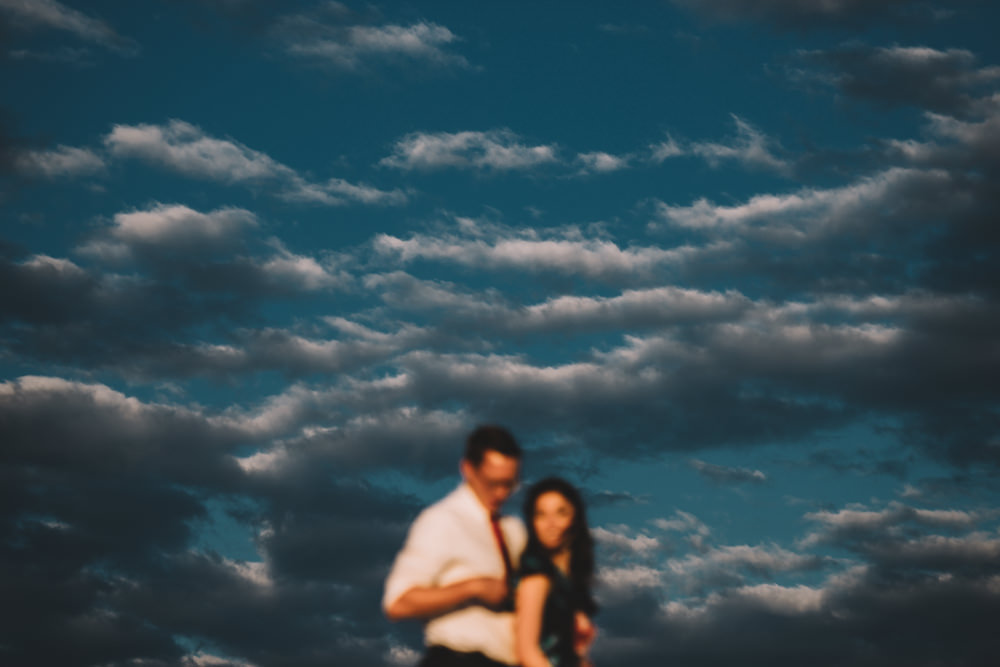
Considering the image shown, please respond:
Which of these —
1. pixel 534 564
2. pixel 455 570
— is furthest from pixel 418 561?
pixel 534 564

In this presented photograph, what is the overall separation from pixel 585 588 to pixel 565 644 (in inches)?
20.3

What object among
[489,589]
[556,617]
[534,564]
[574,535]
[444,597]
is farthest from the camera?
[574,535]

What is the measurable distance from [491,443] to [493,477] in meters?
0.30

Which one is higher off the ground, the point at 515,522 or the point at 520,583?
the point at 515,522

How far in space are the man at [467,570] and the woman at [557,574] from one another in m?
0.27

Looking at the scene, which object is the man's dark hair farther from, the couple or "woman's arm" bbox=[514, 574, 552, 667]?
"woman's arm" bbox=[514, 574, 552, 667]

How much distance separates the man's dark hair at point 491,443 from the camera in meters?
8.99

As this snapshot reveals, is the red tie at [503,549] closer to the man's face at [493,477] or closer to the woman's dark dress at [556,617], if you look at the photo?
the man's face at [493,477]

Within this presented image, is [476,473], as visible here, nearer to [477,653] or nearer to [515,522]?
[515,522]

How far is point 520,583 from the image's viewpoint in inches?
337

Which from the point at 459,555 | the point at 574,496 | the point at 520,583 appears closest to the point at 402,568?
the point at 459,555

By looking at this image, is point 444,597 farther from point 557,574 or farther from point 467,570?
point 557,574

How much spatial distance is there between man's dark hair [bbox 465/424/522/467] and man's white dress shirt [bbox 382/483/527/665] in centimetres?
55

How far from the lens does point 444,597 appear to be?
8453 millimetres
